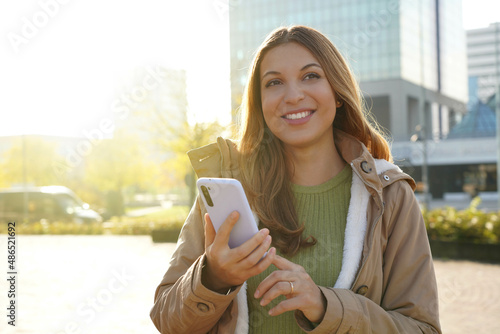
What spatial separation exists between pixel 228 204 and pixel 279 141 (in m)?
0.76

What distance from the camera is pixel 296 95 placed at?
2104mm

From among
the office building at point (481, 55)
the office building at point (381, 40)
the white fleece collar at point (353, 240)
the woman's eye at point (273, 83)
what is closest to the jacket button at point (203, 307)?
the white fleece collar at point (353, 240)

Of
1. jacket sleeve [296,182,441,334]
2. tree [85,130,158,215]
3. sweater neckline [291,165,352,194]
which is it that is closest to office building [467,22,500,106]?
tree [85,130,158,215]

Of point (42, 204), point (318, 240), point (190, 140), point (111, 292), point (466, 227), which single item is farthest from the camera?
point (42, 204)

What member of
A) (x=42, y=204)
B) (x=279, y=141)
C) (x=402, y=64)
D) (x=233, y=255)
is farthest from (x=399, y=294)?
(x=402, y=64)

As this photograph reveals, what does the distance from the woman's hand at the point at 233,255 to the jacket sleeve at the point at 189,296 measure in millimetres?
64

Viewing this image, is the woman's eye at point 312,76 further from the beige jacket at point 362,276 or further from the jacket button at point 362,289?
the jacket button at point 362,289

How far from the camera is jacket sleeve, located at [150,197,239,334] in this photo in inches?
70.4

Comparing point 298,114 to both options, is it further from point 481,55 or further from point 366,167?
point 481,55

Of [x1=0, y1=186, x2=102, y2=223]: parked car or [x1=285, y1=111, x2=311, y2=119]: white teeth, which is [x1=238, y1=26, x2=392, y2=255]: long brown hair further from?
[x1=0, y1=186, x2=102, y2=223]: parked car

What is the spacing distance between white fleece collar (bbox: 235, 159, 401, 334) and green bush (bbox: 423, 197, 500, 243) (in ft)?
34.7

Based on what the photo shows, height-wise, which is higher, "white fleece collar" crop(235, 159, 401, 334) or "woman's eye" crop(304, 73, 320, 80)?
"woman's eye" crop(304, 73, 320, 80)

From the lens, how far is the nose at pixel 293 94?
82.8 inches

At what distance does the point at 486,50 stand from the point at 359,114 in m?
125
